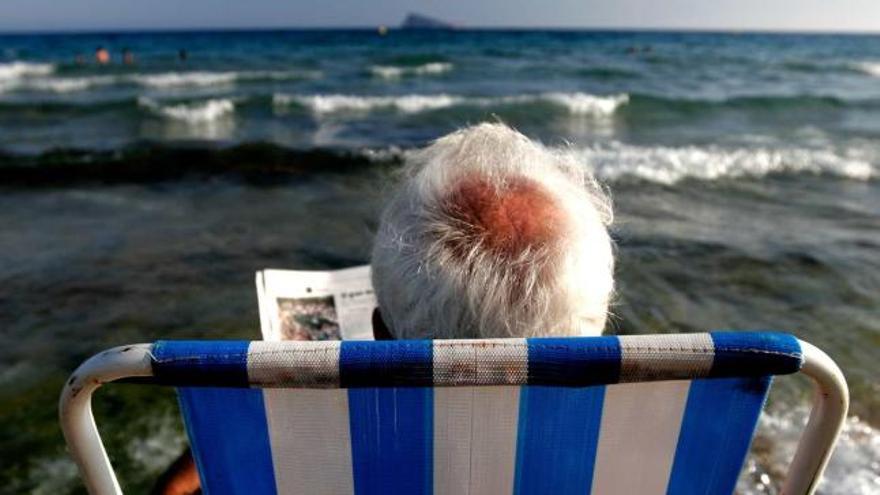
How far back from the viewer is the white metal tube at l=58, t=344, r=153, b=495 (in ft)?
2.64

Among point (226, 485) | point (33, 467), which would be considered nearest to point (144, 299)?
point (33, 467)

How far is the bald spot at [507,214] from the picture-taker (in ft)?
3.18

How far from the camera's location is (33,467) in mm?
2574

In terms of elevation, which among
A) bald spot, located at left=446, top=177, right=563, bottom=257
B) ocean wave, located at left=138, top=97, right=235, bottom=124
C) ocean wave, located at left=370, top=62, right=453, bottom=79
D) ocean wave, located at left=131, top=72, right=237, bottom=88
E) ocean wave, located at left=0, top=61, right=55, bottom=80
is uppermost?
bald spot, located at left=446, top=177, right=563, bottom=257

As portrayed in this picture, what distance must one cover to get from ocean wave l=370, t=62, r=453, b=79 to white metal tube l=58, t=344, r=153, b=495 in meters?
18.0

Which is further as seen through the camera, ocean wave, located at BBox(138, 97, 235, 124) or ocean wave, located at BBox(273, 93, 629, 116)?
ocean wave, located at BBox(273, 93, 629, 116)

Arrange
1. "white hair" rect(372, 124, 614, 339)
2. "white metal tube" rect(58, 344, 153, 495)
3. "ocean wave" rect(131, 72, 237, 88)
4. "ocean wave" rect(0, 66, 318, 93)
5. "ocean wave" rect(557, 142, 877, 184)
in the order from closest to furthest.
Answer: "white metal tube" rect(58, 344, 153, 495) < "white hair" rect(372, 124, 614, 339) < "ocean wave" rect(557, 142, 877, 184) < "ocean wave" rect(0, 66, 318, 93) < "ocean wave" rect(131, 72, 237, 88)

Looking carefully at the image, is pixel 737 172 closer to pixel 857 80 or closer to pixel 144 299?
pixel 144 299

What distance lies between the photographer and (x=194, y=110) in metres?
11.9

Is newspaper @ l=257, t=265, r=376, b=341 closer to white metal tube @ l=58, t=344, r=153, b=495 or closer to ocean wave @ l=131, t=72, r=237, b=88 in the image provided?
white metal tube @ l=58, t=344, r=153, b=495

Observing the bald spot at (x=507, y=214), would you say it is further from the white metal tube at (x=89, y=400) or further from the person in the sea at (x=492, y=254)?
the white metal tube at (x=89, y=400)

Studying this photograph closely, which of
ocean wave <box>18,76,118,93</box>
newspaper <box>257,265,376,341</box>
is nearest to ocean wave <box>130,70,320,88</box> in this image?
ocean wave <box>18,76,118,93</box>

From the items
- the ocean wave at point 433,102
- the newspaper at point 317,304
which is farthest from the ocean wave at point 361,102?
the newspaper at point 317,304

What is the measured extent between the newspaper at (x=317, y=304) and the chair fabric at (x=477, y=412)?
3.96 ft
